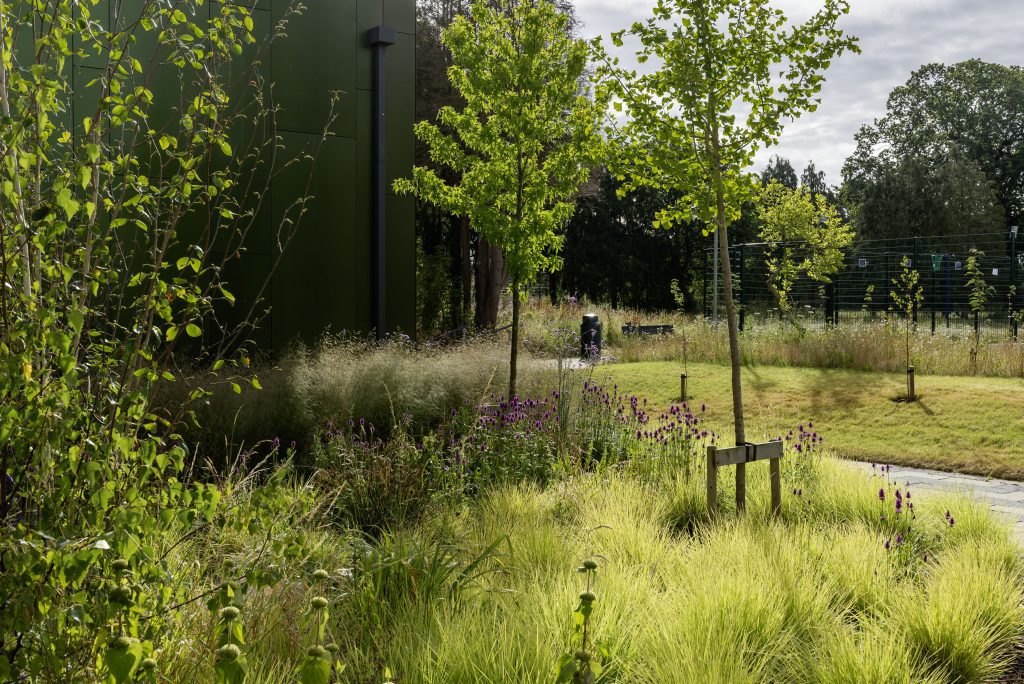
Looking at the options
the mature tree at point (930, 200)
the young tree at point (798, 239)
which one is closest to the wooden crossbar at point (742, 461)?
the young tree at point (798, 239)

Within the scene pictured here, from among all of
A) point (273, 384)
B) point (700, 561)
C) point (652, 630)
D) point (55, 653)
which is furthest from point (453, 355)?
point (55, 653)

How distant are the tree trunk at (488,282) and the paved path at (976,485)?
12.7 metres

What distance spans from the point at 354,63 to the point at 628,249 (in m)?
24.4

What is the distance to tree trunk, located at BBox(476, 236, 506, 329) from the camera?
20281 mm

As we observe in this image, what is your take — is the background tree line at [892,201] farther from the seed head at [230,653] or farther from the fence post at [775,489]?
the seed head at [230,653]

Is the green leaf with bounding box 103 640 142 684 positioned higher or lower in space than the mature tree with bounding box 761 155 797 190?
lower

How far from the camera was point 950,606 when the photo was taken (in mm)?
3488

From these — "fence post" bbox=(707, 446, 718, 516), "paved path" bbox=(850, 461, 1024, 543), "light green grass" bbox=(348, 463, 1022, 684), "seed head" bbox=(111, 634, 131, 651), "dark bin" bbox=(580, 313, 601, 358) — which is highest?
"dark bin" bbox=(580, 313, 601, 358)

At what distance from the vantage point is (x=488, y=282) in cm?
2095

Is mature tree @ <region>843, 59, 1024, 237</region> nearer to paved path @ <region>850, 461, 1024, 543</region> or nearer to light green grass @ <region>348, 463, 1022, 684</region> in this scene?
paved path @ <region>850, 461, 1024, 543</region>

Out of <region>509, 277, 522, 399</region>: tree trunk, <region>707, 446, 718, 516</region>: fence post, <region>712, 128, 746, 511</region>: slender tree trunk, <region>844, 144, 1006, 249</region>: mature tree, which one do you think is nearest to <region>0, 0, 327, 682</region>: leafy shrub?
<region>707, 446, 718, 516</region>: fence post

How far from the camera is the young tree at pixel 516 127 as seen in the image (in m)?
8.42

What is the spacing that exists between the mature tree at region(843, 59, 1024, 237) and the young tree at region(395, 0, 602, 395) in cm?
3560

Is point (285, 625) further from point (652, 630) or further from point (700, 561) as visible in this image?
point (700, 561)
